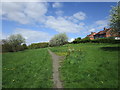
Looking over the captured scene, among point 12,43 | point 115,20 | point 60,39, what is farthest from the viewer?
point 60,39

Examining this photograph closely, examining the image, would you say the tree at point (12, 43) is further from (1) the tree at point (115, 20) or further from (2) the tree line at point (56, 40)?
(1) the tree at point (115, 20)

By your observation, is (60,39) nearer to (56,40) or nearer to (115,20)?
(56,40)

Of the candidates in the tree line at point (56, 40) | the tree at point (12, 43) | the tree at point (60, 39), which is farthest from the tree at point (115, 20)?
the tree at point (60, 39)

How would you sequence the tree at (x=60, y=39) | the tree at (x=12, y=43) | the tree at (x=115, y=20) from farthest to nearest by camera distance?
the tree at (x=60, y=39) < the tree at (x=12, y=43) < the tree at (x=115, y=20)

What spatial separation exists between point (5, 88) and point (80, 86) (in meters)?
3.93

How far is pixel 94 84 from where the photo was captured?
534 cm

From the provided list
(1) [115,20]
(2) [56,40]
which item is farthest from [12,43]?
(1) [115,20]

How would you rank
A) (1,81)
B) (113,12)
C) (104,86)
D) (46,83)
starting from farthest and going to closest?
1. (113,12)
2. (1,81)
3. (46,83)
4. (104,86)

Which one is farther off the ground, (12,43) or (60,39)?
(60,39)

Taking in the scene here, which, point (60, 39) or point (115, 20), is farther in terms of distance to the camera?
point (60, 39)

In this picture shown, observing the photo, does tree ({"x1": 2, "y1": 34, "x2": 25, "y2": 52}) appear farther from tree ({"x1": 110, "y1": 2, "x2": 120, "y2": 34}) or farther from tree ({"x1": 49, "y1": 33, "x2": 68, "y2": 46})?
tree ({"x1": 110, "y1": 2, "x2": 120, "y2": 34})

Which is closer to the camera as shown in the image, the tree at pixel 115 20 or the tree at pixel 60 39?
the tree at pixel 115 20

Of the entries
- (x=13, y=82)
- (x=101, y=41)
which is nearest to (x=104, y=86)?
(x=13, y=82)

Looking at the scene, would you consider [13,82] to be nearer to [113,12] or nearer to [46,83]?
[46,83]
